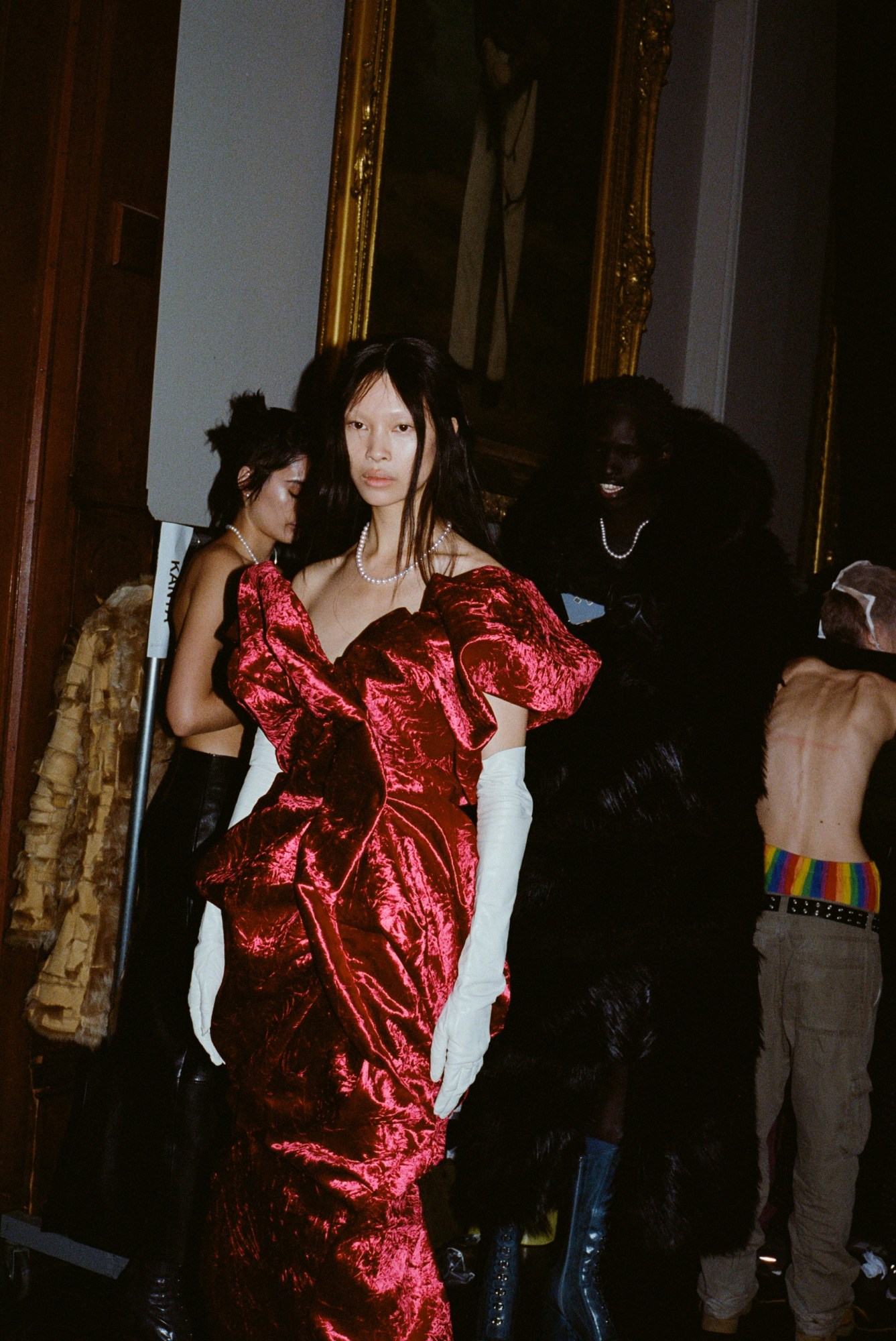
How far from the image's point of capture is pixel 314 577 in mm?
2193

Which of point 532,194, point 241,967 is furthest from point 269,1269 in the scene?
point 532,194

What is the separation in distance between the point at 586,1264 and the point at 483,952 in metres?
1.10

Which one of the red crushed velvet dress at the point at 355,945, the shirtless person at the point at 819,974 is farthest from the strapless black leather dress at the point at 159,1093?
the shirtless person at the point at 819,974

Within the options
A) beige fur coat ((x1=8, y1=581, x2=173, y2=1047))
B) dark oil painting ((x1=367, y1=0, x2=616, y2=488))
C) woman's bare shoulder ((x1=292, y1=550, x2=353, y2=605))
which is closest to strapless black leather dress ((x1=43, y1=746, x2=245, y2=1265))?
beige fur coat ((x1=8, y1=581, x2=173, y2=1047))

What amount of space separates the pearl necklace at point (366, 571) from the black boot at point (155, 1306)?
1.47m

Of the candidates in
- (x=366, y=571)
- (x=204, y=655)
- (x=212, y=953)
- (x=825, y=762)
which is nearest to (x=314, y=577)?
(x=366, y=571)

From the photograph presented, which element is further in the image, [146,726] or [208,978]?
[146,726]

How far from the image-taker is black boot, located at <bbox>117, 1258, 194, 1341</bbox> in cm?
Result: 236

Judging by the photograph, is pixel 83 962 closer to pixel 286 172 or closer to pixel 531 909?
pixel 531 909

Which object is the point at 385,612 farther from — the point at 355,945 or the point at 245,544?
the point at 245,544

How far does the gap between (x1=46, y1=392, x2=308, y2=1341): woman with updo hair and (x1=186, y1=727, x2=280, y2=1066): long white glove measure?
1.30 ft

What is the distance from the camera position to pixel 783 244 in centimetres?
570

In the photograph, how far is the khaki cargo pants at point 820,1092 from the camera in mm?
2889

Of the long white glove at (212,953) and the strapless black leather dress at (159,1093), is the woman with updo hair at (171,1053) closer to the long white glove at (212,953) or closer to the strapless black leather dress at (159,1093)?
the strapless black leather dress at (159,1093)
